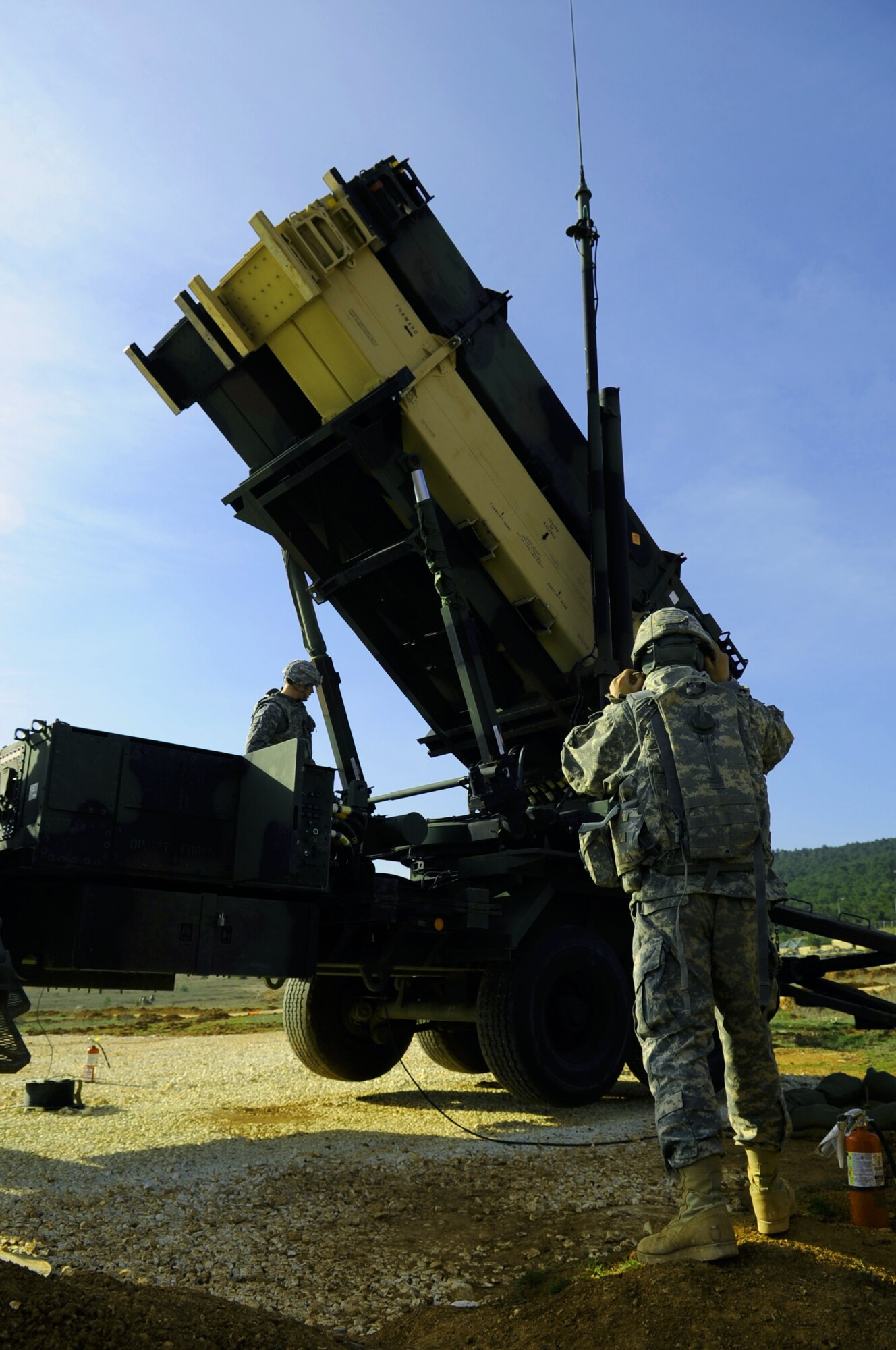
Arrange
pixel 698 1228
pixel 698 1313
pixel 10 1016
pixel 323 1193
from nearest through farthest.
Answer: 1. pixel 698 1313
2. pixel 698 1228
3. pixel 10 1016
4. pixel 323 1193

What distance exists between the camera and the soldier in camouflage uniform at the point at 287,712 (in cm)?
521

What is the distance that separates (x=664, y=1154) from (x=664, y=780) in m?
1.01

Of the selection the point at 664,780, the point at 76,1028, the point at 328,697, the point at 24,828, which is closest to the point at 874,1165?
the point at 664,780

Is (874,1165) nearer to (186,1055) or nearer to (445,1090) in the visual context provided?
(445,1090)

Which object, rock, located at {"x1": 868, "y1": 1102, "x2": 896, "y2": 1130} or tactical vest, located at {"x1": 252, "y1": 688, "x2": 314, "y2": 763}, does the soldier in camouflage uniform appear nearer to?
tactical vest, located at {"x1": 252, "y1": 688, "x2": 314, "y2": 763}

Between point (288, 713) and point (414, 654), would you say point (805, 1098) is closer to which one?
point (288, 713)

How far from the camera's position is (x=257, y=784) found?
461cm

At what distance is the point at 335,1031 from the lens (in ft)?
21.0

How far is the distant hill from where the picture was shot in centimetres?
4738

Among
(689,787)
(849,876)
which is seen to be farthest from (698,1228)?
(849,876)

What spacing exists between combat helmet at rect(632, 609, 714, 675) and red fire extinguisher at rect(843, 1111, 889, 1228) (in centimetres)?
146

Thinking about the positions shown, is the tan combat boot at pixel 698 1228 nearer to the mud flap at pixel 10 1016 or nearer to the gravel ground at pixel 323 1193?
the gravel ground at pixel 323 1193

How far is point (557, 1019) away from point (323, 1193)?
228 cm

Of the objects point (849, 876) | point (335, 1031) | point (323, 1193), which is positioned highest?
point (849, 876)
